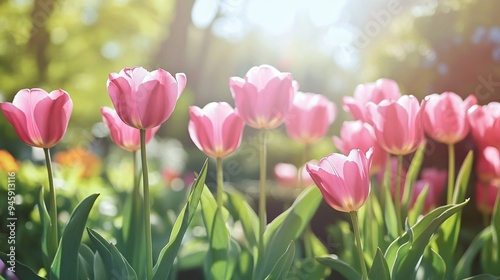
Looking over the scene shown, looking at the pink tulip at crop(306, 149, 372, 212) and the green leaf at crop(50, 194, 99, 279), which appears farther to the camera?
the green leaf at crop(50, 194, 99, 279)

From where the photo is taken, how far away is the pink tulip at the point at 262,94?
5.00ft

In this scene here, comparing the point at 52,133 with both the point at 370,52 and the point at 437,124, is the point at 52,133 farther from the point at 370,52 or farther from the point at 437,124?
the point at 370,52

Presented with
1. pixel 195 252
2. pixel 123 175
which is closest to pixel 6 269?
pixel 195 252

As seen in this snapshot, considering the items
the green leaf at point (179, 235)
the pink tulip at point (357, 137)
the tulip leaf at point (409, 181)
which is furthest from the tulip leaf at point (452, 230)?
the green leaf at point (179, 235)

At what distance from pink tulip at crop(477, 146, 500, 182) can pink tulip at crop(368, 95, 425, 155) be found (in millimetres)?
540

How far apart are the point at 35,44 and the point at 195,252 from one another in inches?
358

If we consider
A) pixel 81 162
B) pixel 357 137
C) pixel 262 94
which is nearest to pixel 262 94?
pixel 262 94

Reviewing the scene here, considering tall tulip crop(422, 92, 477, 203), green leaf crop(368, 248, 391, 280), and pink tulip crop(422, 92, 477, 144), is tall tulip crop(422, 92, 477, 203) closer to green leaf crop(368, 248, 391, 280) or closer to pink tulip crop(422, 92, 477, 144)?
pink tulip crop(422, 92, 477, 144)

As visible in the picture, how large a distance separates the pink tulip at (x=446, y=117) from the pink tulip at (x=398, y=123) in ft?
0.55

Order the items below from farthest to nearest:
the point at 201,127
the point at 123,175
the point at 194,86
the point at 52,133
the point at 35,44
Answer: the point at 194,86 → the point at 35,44 → the point at 123,175 → the point at 201,127 → the point at 52,133

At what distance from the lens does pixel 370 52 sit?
3881 millimetres

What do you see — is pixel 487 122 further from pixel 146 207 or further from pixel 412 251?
pixel 146 207

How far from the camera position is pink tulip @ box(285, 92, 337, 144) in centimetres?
191

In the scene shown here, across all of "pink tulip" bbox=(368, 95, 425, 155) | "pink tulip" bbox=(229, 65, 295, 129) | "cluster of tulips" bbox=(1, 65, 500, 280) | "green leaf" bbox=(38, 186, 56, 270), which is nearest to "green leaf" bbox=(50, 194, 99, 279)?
"cluster of tulips" bbox=(1, 65, 500, 280)
